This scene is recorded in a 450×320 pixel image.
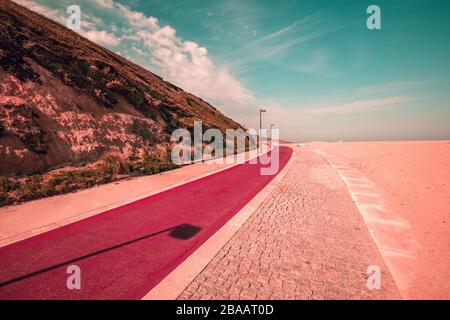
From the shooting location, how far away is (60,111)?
508 inches

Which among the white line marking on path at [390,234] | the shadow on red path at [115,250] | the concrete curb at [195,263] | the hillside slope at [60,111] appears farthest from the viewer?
the hillside slope at [60,111]

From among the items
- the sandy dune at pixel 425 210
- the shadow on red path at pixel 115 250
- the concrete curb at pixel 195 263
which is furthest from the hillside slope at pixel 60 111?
the sandy dune at pixel 425 210

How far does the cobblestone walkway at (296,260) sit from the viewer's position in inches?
140

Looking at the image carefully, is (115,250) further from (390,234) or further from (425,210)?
(425,210)

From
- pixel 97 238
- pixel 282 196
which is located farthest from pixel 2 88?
pixel 282 196

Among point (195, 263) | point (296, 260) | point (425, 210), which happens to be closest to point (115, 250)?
point (195, 263)

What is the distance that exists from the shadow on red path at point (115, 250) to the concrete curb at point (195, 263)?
0.52 feet

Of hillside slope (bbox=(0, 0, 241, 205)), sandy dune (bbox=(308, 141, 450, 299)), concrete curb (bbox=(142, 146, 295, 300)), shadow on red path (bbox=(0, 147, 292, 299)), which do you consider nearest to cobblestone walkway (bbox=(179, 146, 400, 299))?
concrete curb (bbox=(142, 146, 295, 300))

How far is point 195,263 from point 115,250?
6.32 feet

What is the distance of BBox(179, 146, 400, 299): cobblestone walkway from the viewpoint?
11.6ft

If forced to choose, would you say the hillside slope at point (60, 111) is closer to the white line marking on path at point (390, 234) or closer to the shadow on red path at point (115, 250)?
the shadow on red path at point (115, 250)
